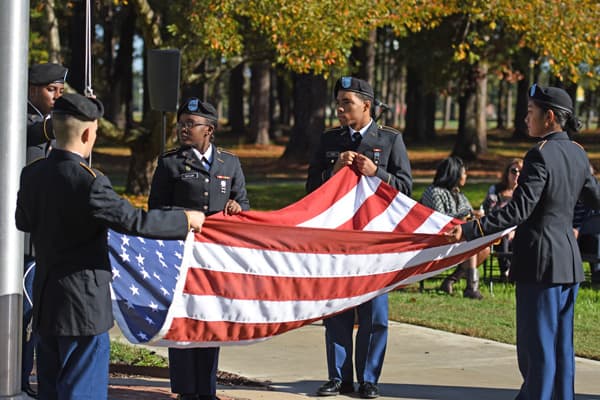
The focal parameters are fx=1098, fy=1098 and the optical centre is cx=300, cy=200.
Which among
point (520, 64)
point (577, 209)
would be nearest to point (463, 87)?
point (520, 64)

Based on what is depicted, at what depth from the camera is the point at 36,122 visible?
7215mm

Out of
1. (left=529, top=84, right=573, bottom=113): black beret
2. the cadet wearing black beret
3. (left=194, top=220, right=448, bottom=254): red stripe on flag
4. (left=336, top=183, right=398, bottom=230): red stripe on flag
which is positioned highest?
(left=529, top=84, right=573, bottom=113): black beret

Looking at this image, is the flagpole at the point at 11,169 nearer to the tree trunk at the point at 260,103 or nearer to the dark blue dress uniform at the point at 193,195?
the dark blue dress uniform at the point at 193,195

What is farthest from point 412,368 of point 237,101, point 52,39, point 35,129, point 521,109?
point 237,101

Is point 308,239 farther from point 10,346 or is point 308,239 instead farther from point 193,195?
point 10,346

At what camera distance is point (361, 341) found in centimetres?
783

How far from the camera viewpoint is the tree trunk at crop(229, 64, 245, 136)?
183 ft

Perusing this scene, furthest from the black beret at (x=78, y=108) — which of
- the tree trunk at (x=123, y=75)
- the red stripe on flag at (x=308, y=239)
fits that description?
the tree trunk at (x=123, y=75)

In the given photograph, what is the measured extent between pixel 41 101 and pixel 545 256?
138 inches

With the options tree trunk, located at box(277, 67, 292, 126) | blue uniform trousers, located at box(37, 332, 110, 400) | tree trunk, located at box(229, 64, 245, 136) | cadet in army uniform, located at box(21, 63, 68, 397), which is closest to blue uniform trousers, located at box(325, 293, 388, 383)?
cadet in army uniform, located at box(21, 63, 68, 397)

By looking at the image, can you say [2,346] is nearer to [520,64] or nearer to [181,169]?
[181,169]

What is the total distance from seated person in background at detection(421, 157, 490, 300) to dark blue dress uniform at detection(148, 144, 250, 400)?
5.10m

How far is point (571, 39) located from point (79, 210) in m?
18.9

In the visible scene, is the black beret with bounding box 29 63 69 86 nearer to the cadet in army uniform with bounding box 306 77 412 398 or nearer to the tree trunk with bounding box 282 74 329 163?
the cadet in army uniform with bounding box 306 77 412 398
